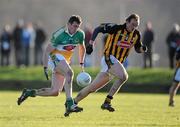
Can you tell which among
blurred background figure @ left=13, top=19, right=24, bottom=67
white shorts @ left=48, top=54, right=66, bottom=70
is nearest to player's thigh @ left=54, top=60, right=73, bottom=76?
white shorts @ left=48, top=54, right=66, bottom=70

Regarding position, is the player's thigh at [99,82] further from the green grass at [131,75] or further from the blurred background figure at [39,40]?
the blurred background figure at [39,40]

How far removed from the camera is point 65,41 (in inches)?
747

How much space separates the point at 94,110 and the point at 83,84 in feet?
8.34

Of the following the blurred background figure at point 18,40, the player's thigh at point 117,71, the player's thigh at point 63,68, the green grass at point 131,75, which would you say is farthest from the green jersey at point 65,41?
the blurred background figure at point 18,40

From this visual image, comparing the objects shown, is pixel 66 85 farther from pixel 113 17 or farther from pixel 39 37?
pixel 113 17

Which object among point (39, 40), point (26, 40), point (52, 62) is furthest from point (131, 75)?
point (52, 62)

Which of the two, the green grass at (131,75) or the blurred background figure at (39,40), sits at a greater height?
the blurred background figure at (39,40)

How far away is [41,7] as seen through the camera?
50469 millimetres

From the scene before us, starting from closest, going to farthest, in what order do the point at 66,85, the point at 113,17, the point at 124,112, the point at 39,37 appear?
the point at 66,85, the point at 124,112, the point at 39,37, the point at 113,17

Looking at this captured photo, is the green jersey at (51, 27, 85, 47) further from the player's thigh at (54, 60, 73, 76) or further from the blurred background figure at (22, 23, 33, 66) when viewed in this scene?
the blurred background figure at (22, 23, 33, 66)

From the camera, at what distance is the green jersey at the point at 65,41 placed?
Answer: 18.9 metres

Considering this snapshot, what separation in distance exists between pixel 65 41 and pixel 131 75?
1910 centimetres

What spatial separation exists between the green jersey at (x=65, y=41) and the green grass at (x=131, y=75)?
17.9 m

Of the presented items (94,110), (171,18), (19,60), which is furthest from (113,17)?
(94,110)
